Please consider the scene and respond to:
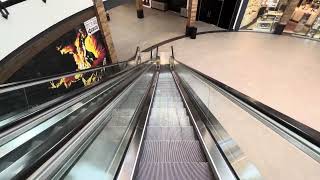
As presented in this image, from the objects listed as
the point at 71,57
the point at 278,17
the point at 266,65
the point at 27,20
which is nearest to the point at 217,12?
the point at 278,17

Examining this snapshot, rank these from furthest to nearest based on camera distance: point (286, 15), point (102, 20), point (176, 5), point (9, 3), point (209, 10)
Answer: point (176, 5)
point (209, 10)
point (286, 15)
point (102, 20)
point (9, 3)

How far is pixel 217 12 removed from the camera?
11266 millimetres

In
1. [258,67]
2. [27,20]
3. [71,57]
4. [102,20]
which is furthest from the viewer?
[258,67]

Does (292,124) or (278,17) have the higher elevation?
(292,124)

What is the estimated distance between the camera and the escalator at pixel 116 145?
1076 millimetres

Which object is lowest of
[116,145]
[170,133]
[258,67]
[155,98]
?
[258,67]

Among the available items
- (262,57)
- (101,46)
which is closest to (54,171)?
(101,46)

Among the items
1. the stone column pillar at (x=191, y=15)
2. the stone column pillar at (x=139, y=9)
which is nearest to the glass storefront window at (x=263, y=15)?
the stone column pillar at (x=191, y=15)

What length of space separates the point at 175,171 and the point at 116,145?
1.66 ft

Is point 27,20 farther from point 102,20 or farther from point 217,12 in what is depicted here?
point 217,12

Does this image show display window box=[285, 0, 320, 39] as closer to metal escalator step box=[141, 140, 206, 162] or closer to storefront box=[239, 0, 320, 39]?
storefront box=[239, 0, 320, 39]

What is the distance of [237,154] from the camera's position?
5.58ft

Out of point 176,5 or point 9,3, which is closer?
point 9,3

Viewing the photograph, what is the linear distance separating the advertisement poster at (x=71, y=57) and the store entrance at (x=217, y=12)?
23.1ft
